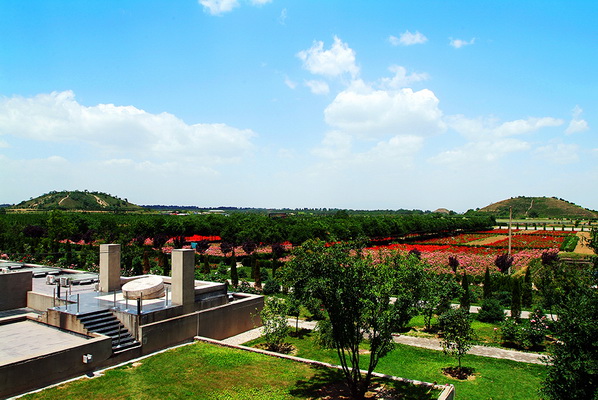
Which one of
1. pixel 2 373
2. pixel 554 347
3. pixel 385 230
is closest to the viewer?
pixel 554 347

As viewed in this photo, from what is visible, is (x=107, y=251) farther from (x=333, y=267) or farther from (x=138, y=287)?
(x=333, y=267)

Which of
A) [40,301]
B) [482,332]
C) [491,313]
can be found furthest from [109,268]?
[491,313]

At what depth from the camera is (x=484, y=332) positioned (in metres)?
19.2

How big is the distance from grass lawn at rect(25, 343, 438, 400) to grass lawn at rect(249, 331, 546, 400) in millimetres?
2089

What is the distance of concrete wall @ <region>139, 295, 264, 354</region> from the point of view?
46.5 ft

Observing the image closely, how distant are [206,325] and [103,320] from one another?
13.1ft

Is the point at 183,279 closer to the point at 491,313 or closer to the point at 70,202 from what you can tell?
the point at 491,313

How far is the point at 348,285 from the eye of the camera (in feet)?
30.8

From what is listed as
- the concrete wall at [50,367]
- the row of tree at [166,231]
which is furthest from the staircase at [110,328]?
the row of tree at [166,231]

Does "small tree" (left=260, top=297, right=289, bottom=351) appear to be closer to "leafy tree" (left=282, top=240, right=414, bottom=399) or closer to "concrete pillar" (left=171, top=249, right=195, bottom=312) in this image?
"concrete pillar" (left=171, top=249, right=195, bottom=312)

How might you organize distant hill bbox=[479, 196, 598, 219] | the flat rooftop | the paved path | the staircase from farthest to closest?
distant hill bbox=[479, 196, 598, 219] → the paved path → the staircase → the flat rooftop

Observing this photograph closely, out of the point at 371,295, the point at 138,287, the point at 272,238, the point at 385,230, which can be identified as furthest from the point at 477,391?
the point at 385,230

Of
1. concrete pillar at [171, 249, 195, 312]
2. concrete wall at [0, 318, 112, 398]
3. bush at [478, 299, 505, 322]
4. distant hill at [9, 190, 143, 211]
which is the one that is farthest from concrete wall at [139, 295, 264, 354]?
distant hill at [9, 190, 143, 211]

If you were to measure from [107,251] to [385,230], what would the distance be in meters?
50.3
